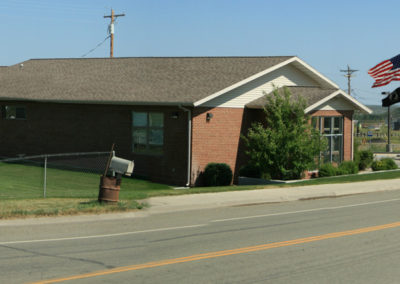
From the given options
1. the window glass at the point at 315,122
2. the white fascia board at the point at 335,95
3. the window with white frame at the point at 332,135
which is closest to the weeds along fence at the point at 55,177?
the white fascia board at the point at 335,95

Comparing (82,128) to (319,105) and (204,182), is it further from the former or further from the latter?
(319,105)

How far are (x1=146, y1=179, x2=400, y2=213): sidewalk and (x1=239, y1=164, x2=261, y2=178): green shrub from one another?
3472 mm

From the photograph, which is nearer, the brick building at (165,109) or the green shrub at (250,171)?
the brick building at (165,109)

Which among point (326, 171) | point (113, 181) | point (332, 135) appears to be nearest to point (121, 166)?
point (113, 181)

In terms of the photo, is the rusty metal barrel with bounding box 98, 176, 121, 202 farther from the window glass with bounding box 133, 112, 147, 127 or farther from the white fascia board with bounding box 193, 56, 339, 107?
the window glass with bounding box 133, 112, 147, 127

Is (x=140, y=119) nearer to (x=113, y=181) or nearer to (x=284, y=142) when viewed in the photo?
(x=284, y=142)

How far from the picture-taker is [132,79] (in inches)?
1159

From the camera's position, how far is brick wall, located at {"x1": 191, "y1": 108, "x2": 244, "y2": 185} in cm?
2480

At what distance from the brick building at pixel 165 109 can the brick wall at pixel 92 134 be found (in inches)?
1.8

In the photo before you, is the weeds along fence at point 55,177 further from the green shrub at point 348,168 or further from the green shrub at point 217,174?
the green shrub at point 348,168

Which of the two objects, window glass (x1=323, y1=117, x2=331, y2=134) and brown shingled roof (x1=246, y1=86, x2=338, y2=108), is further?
window glass (x1=323, y1=117, x2=331, y2=134)

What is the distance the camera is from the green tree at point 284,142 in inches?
989

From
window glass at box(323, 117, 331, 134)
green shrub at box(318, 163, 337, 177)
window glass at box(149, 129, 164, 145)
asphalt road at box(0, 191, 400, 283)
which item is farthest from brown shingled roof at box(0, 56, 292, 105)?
asphalt road at box(0, 191, 400, 283)

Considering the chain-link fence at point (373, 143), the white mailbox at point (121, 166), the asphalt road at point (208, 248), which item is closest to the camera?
the asphalt road at point (208, 248)
